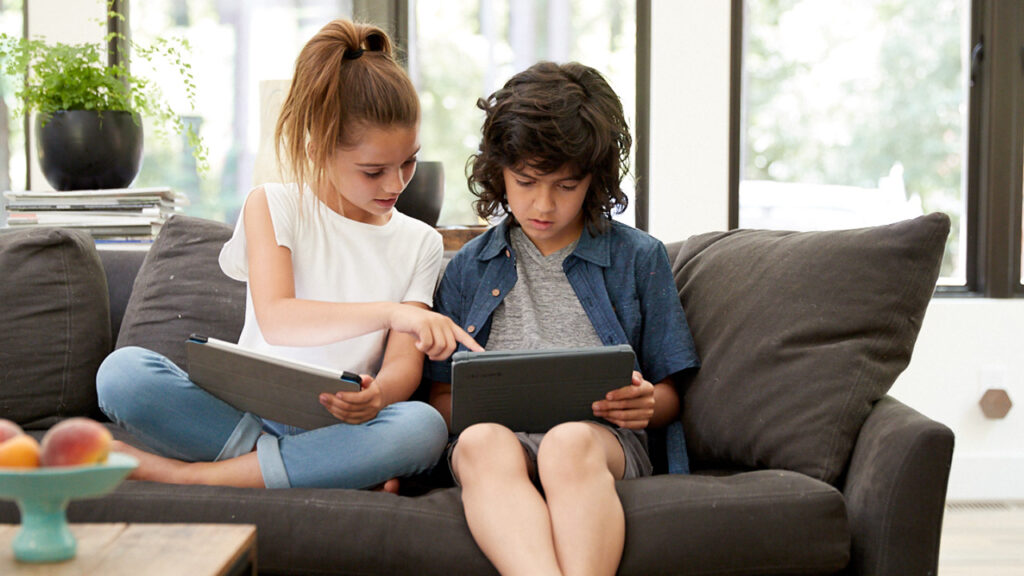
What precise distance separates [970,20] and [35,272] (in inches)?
104

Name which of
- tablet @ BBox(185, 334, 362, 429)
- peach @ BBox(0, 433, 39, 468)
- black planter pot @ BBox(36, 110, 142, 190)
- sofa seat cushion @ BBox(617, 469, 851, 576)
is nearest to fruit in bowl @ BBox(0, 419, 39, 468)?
peach @ BBox(0, 433, 39, 468)

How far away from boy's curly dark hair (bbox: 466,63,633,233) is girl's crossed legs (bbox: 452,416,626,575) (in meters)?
0.44

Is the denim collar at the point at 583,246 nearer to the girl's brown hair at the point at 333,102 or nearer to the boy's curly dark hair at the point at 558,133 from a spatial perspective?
the boy's curly dark hair at the point at 558,133

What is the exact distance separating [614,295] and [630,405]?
0.26 meters

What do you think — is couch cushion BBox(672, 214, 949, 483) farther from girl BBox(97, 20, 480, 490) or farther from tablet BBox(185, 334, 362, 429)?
tablet BBox(185, 334, 362, 429)

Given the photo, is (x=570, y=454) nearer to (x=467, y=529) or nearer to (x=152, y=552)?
(x=467, y=529)

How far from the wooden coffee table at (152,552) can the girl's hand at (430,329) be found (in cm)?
52

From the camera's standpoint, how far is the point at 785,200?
2934 mm

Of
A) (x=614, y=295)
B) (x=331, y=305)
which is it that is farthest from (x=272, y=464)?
(x=614, y=295)

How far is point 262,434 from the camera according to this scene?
4.69 ft

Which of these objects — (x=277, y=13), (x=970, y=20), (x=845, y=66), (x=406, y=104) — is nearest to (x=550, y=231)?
(x=406, y=104)

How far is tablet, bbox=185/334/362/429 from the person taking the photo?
124 centimetres

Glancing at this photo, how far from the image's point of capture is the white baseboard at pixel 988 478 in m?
2.72

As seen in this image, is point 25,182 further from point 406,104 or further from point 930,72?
point 930,72
